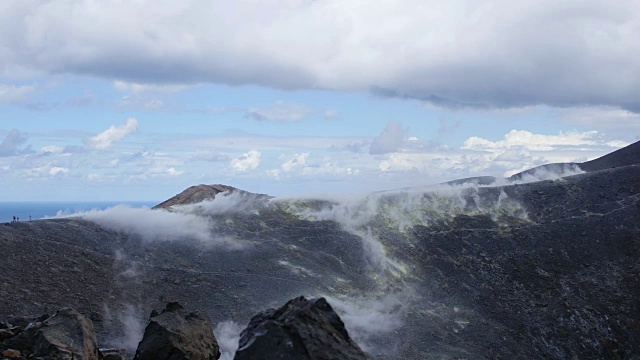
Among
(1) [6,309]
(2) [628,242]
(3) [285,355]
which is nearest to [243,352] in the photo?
(3) [285,355]

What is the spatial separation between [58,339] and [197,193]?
1924 inches

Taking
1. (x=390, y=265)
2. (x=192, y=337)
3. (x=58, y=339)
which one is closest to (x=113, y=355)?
(x=58, y=339)

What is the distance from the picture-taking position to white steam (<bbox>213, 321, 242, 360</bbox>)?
36584mm

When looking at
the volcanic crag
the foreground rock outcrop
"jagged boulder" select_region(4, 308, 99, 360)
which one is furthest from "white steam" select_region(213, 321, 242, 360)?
"jagged boulder" select_region(4, 308, 99, 360)

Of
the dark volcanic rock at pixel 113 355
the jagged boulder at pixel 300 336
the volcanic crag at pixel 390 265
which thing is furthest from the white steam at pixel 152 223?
the jagged boulder at pixel 300 336

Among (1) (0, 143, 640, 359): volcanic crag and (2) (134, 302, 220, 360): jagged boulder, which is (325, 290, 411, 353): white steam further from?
(2) (134, 302, 220, 360): jagged boulder

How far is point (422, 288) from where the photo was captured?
51219 mm

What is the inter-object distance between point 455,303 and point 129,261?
23.9 m

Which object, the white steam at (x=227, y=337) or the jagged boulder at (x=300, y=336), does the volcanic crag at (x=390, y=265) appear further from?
the jagged boulder at (x=300, y=336)

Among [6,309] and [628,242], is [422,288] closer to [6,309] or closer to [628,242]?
[628,242]

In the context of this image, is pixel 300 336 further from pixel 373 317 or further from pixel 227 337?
pixel 373 317

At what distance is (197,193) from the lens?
72.9m

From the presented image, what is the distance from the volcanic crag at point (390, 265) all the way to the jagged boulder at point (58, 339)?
424 inches

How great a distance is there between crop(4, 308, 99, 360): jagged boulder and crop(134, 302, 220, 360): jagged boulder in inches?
81.6
